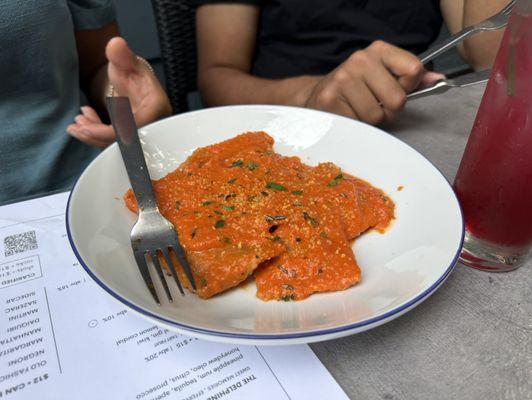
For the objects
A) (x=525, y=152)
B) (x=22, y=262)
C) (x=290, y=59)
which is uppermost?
(x=525, y=152)

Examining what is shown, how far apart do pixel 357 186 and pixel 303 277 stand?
10.9 inches

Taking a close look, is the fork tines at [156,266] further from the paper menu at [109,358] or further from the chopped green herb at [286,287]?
the chopped green herb at [286,287]

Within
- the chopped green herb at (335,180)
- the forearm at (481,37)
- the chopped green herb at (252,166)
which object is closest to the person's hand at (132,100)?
the chopped green herb at (252,166)

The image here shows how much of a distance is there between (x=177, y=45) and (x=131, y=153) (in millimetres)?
1073

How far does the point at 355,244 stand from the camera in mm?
782

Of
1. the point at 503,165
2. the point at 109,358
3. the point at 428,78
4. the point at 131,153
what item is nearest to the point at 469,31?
the point at 428,78

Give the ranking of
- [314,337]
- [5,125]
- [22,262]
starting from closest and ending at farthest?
[314,337], [22,262], [5,125]

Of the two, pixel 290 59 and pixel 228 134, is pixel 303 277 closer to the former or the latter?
pixel 228 134

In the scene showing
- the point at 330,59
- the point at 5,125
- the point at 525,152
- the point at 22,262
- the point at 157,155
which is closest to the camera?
the point at 525,152

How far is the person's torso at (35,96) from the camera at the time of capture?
106 cm

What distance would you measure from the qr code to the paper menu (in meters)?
0.06

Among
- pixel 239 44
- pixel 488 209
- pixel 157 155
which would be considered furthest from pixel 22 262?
pixel 239 44

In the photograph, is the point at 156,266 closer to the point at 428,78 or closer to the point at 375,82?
the point at 375,82

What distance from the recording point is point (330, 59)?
1643 mm
